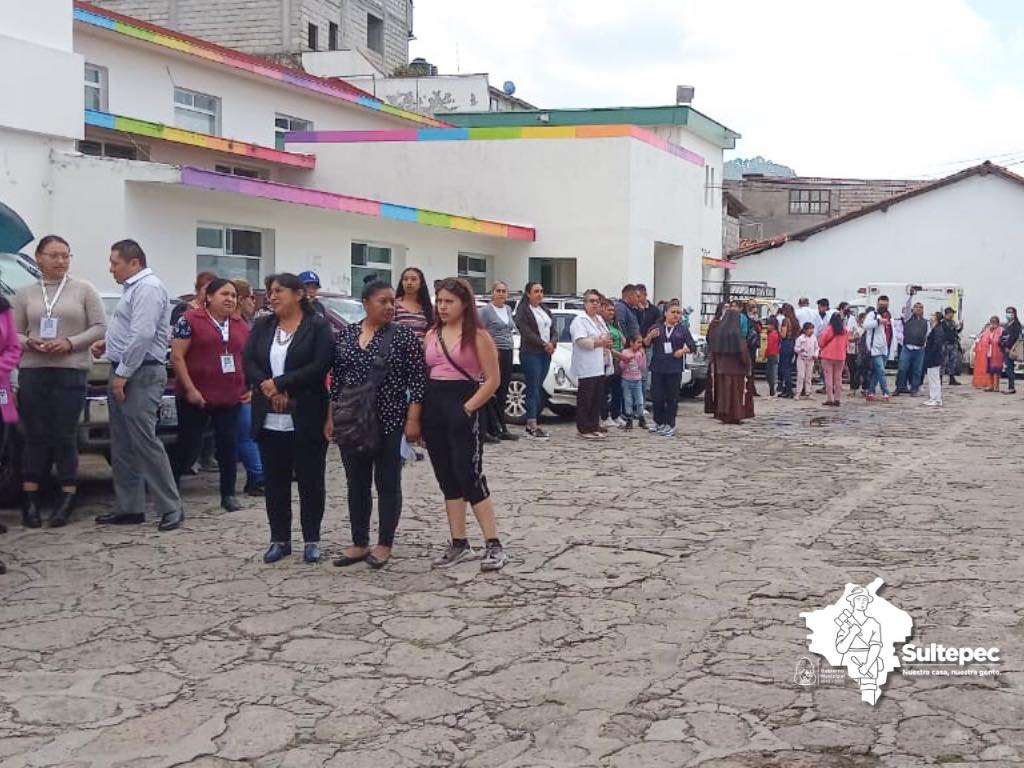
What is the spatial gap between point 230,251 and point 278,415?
39.3ft

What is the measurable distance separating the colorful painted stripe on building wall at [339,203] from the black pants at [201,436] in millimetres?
8030

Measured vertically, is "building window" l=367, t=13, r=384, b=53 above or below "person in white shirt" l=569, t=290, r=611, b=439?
above

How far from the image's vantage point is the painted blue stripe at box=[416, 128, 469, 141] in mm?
25875

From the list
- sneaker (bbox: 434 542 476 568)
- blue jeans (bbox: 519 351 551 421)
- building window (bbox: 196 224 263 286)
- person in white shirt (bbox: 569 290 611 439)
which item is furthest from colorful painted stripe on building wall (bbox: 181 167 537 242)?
sneaker (bbox: 434 542 476 568)

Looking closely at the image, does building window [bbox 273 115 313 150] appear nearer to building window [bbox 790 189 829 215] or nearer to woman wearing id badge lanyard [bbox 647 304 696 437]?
woman wearing id badge lanyard [bbox 647 304 696 437]

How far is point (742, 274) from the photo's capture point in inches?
1652

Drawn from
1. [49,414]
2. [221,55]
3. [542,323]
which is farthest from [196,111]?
[49,414]

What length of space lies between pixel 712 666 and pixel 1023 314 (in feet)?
120

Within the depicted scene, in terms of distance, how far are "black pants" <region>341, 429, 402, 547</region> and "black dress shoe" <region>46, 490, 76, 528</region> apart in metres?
2.37

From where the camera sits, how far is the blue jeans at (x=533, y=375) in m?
13.6

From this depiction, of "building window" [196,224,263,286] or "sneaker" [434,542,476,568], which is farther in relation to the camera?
"building window" [196,224,263,286]

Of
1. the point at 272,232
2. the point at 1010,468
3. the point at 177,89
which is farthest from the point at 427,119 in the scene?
the point at 1010,468

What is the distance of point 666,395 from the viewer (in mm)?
14555

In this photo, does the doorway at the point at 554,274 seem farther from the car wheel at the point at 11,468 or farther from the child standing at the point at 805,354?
the car wheel at the point at 11,468
